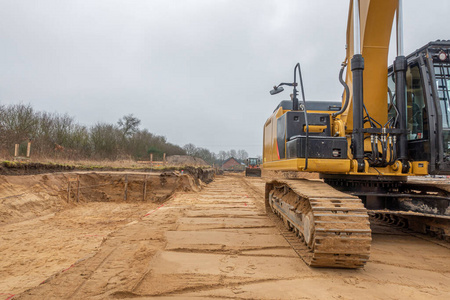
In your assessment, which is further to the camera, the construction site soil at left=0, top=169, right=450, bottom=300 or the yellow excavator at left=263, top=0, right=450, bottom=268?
the yellow excavator at left=263, top=0, right=450, bottom=268

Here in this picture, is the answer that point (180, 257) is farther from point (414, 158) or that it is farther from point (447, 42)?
point (447, 42)

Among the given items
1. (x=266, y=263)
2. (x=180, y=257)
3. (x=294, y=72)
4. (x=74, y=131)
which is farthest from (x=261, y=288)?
(x=74, y=131)

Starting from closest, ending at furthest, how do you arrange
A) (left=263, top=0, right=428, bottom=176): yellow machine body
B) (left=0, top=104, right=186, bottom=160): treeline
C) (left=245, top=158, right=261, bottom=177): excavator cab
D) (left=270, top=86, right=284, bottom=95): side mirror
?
1. (left=263, top=0, right=428, bottom=176): yellow machine body
2. (left=270, top=86, right=284, bottom=95): side mirror
3. (left=0, top=104, right=186, bottom=160): treeline
4. (left=245, top=158, right=261, bottom=177): excavator cab

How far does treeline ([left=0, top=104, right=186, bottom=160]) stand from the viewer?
21.6 metres

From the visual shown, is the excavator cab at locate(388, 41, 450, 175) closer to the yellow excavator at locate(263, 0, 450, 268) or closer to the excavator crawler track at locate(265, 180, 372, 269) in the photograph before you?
the yellow excavator at locate(263, 0, 450, 268)

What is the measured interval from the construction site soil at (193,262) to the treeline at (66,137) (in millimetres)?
12856

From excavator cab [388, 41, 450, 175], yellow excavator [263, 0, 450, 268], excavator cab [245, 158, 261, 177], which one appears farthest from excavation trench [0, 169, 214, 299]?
excavator cab [245, 158, 261, 177]

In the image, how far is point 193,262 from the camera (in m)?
4.17

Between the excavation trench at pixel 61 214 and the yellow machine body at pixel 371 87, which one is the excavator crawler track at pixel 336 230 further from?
the excavation trench at pixel 61 214

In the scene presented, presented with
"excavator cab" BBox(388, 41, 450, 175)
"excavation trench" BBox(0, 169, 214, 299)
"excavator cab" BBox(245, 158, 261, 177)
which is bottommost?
"excavation trench" BBox(0, 169, 214, 299)

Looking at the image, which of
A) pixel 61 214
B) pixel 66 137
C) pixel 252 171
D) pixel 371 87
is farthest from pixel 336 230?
pixel 252 171

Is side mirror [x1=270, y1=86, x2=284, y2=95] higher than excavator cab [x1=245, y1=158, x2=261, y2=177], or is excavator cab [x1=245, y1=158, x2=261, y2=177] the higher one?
side mirror [x1=270, y1=86, x2=284, y2=95]

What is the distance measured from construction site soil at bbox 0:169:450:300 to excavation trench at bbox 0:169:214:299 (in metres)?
0.04

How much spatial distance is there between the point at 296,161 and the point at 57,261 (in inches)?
152
